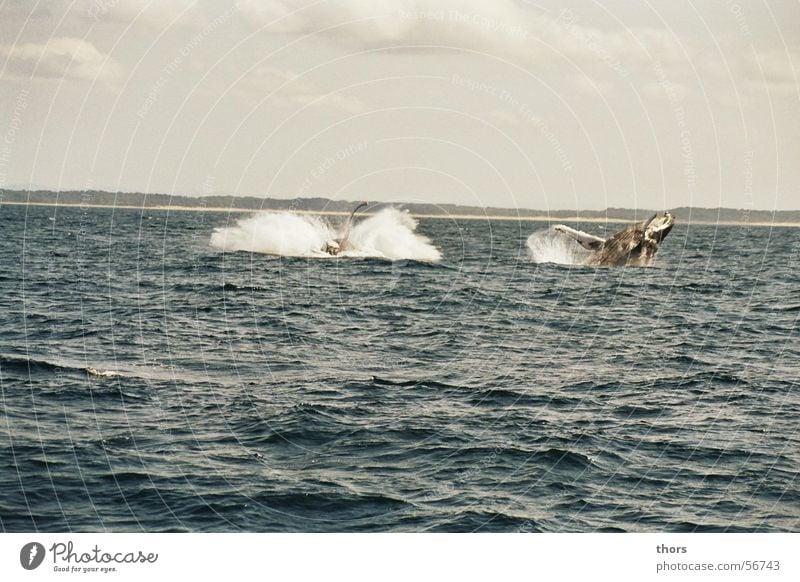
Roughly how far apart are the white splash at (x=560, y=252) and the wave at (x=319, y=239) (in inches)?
334

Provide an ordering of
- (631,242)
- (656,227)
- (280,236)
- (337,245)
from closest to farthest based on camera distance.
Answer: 1. (656,227)
2. (631,242)
3. (337,245)
4. (280,236)

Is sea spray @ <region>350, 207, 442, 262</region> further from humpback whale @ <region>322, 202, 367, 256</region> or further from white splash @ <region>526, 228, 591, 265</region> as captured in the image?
white splash @ <region>526, 228, 591, 265</region>

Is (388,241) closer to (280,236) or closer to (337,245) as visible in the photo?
(337,245)

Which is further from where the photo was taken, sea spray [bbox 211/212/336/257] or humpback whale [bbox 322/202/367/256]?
sea spray [bbox 211/212/336/257]

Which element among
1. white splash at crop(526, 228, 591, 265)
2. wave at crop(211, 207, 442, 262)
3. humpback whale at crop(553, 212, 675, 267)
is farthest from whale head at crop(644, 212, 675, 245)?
wave at crop(211, 207, 442, 262)

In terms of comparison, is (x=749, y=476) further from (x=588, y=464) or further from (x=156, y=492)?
(x=156, y=492)

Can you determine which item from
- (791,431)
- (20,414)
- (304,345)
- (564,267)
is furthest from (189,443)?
(564,267)

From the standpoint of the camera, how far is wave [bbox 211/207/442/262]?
66188 mm

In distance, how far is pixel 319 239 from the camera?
68250mm
